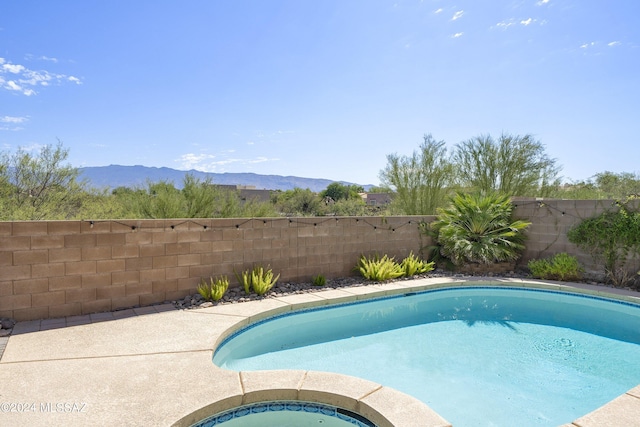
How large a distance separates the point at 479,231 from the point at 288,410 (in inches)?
291

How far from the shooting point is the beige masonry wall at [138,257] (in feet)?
15.2

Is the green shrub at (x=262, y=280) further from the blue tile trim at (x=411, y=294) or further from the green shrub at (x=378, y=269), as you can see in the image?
the green shrub at (x=378, y=269)

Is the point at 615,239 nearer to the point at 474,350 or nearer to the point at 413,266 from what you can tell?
the point at 413,266

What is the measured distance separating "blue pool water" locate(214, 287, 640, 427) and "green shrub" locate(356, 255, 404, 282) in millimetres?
830

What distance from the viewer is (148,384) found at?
10.00 feet

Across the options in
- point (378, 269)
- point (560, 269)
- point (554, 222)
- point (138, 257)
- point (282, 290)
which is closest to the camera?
point (138, 257)

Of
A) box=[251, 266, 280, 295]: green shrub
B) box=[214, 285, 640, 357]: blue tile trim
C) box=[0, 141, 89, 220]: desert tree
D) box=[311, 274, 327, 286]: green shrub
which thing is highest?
box=[0, 141, 89, 220]: desert tree

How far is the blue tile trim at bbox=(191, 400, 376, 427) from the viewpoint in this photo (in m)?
2.69

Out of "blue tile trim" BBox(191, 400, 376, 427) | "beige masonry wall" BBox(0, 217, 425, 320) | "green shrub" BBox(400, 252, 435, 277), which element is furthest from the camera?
"green shrub" BBox(400, 252, 435, 277)

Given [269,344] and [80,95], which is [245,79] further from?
[269,344]

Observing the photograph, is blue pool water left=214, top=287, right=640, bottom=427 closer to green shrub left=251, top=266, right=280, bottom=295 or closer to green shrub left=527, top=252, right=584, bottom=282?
green shrub left=251, top=266, right=280, bottom=295

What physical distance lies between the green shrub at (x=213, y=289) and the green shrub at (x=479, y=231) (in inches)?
217

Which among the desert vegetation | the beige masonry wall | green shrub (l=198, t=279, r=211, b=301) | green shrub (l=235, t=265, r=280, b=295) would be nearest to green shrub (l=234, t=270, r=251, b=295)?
green shrub (l=235, t=265, r=280, b=295)

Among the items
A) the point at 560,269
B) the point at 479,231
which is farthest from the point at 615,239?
the point at 479,231
